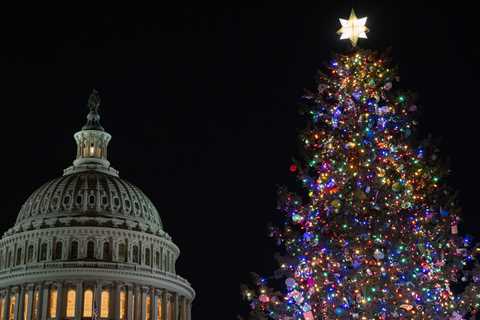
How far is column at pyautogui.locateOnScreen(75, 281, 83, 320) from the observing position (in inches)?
3597

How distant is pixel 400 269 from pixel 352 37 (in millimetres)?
7036

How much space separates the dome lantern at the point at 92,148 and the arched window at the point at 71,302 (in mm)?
20268

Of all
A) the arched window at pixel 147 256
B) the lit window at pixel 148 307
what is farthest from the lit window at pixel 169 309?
the arched window at pixel 147 256

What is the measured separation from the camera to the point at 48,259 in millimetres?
97188

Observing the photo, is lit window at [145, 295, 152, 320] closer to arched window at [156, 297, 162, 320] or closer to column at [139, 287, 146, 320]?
column at [139, 287, 146, 320]

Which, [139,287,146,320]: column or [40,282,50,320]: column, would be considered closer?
[40,282,50,320]: column

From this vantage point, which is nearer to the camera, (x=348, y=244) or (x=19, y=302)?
(x=348, y=244)

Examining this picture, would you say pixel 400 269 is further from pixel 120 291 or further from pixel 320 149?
pixel 120 291

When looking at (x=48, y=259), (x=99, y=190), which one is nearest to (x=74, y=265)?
(x=48, y=259)

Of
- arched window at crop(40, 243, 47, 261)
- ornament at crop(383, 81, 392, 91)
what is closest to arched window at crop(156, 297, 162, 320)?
arched window at crop(40, 243, 47, 261)

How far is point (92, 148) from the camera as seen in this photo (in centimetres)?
11431

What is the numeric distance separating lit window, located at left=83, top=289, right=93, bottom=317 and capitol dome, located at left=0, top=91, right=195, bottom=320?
113 mm

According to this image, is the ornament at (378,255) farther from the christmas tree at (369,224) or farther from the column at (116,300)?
the column at (116,300)

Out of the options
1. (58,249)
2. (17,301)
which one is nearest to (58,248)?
(58,249)
